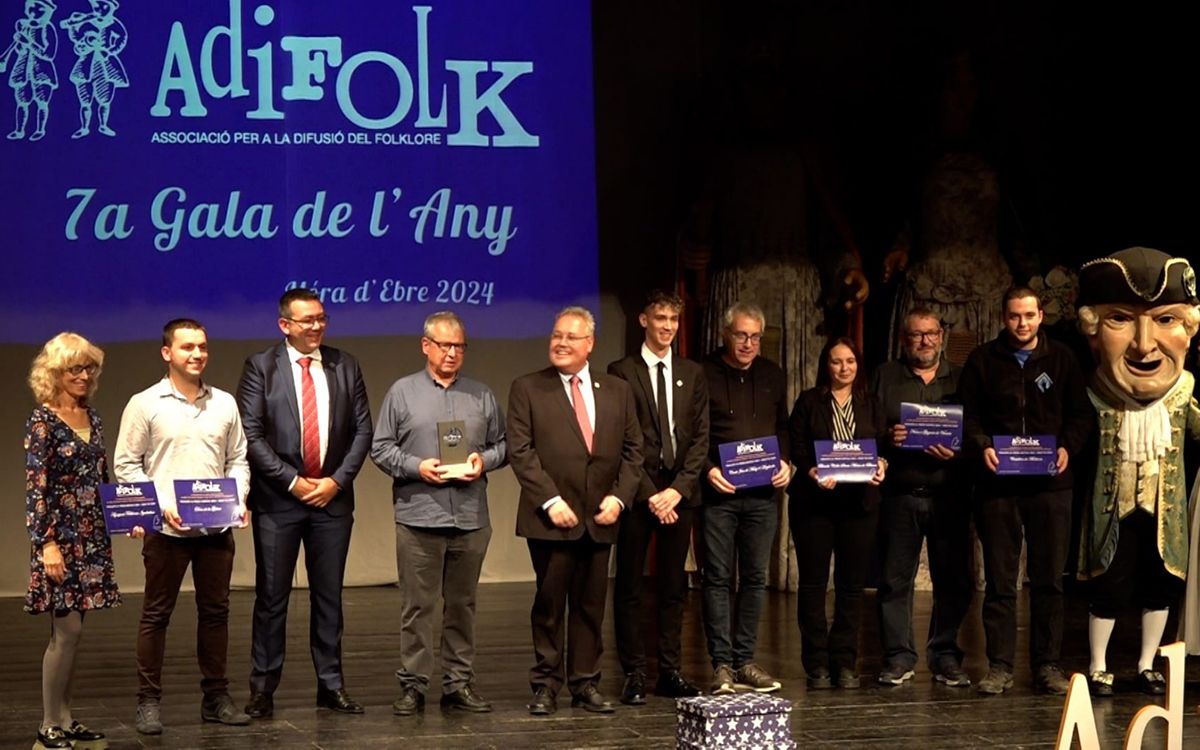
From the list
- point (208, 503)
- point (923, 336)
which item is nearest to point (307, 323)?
point (208, 503)

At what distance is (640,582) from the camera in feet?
21.5

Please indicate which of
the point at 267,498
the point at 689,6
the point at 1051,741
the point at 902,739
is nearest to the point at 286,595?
the point at 267,498

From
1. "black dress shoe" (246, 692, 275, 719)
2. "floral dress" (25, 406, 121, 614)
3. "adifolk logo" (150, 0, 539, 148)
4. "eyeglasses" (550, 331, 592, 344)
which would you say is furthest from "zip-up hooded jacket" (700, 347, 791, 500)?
"adifolk logo" (150, 0, 539, 148)

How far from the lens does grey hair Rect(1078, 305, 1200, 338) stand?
664 centimetres

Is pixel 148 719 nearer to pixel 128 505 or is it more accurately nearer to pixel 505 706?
pixel 128 505

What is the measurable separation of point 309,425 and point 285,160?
331 centimetres

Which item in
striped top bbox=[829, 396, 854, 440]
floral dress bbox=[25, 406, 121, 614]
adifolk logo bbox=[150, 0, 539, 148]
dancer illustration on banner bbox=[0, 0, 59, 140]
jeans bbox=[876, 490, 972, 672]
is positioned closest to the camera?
floral dress bbox=[25, 406, 121, 614]

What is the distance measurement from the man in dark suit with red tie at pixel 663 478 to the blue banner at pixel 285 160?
3110mm

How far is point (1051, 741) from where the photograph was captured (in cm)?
579

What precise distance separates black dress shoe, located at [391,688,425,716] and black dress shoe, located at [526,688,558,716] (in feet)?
1.28

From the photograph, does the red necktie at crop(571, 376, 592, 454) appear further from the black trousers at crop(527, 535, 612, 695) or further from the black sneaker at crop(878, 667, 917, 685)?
the black sneaker at crop(878, 667, 917, 685)

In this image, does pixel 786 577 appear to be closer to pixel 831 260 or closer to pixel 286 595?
pixel 831 260

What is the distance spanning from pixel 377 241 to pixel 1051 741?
484 cm

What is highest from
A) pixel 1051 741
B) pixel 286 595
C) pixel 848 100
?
pixel 848 100
